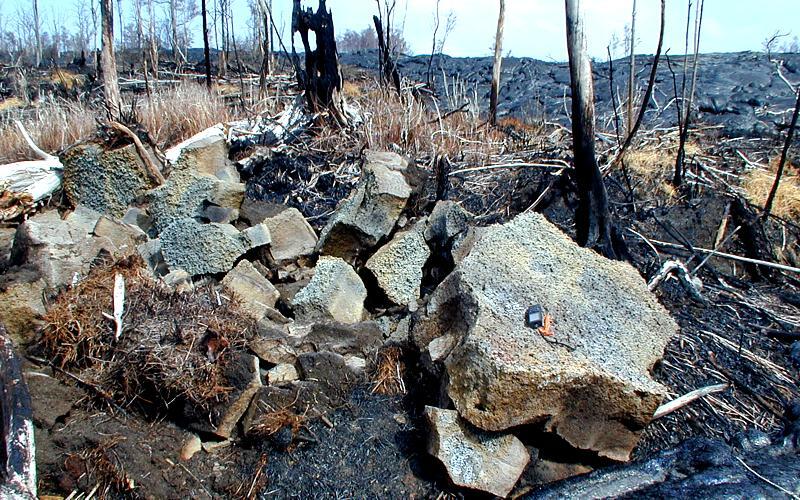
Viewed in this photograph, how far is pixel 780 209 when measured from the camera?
5.97 m

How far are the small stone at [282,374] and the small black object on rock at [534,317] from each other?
4.21ft

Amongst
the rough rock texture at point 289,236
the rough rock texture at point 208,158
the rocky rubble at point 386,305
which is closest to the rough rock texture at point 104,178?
the rocky rubble at point 386,305

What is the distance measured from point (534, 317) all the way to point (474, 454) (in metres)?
0.72

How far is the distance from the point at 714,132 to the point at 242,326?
6960mm

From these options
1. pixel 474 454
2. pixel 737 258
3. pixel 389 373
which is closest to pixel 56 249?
pixel 389 373

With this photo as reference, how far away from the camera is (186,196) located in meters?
4.66

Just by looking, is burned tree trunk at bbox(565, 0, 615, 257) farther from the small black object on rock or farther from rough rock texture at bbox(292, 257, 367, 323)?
rough rock texture at bbox(292, 257, 367, 323)

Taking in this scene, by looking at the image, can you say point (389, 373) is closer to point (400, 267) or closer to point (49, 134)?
point (400, 267)

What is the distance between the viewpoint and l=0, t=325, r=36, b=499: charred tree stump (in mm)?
2533

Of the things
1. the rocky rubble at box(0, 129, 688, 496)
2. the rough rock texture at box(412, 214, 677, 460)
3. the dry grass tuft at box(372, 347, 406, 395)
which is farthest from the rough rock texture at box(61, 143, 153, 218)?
the rough rock texture at box(412, 214, 677, 460)

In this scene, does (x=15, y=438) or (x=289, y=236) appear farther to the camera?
(x=289, y=236)

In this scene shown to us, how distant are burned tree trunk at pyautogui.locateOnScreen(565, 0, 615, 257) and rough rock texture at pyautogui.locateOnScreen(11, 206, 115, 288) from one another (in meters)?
3.12

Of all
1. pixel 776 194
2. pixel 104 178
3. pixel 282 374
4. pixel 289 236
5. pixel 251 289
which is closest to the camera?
pixel 282 374

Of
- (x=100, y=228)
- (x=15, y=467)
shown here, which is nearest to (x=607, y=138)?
(x=100, y=228)
